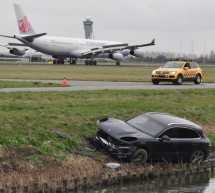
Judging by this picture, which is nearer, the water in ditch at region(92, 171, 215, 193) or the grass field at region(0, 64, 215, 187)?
the water in ditch at region(92, 171, 215, 193)

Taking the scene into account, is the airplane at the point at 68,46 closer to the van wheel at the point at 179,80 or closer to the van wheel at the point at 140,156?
the van wheel at the point at 179,80

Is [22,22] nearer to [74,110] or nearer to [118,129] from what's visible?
[74,110]

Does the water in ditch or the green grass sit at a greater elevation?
the green grass

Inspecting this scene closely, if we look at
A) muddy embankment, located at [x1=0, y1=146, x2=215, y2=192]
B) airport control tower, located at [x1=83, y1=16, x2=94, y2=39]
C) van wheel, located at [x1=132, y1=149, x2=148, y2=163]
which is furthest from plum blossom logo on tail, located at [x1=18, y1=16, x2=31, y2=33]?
airport control tower, located at [x1=83, y1=16, x2=94, y2=39]

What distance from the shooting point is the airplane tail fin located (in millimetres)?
82062

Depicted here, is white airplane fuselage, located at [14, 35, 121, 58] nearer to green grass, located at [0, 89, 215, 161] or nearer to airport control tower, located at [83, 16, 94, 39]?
green grass, located at [0, 89, 215, 161]

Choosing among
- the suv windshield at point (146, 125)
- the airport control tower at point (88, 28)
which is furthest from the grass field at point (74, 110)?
the airport control tower at point (88, 28)

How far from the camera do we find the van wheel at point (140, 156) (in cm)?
1688

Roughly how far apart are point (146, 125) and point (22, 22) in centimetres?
6716

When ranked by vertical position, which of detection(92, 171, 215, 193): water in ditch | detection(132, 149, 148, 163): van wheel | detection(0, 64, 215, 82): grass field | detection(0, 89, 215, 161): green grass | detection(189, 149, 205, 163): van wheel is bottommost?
detection(92, 171, 215, 193): water in ditch

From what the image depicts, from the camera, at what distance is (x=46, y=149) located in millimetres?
17062

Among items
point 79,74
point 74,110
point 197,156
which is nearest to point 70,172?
point 197,156

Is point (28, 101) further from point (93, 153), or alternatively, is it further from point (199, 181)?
point (199, 181)

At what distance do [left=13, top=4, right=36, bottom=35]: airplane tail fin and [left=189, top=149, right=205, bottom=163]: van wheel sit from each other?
6694 cm
